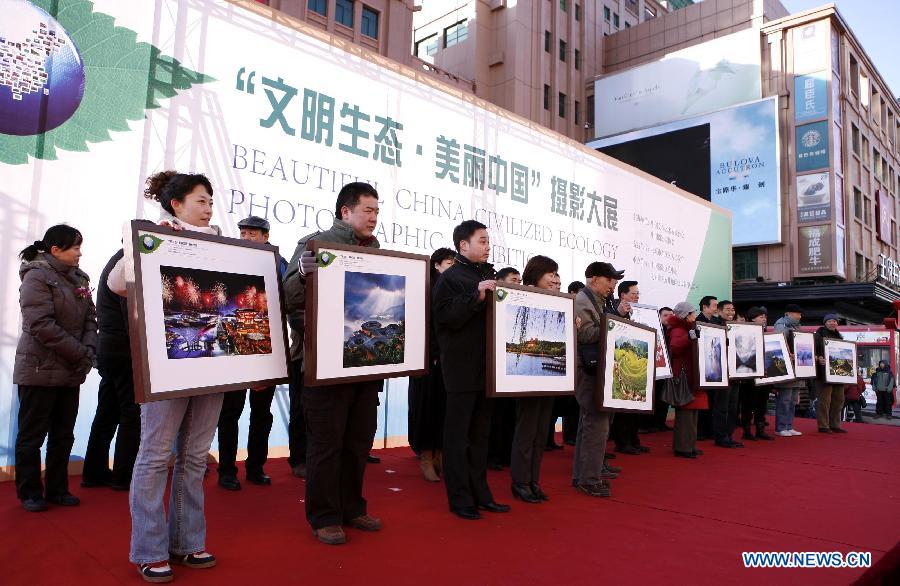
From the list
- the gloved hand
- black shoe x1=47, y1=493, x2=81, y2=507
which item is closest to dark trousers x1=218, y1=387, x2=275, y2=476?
black shoe x1=47, y1=493, x2=81, y2=507

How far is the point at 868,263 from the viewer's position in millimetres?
25531

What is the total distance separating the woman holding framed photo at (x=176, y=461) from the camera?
2121 mm

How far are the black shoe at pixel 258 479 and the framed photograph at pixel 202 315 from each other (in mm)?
1624

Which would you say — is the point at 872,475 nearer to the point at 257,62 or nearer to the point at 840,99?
the point at 257,62

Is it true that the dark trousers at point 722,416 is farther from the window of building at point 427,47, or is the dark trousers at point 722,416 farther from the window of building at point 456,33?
the window of building at point 427,47

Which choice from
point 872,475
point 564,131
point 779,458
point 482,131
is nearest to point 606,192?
point 482,131

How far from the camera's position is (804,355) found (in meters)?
7.37

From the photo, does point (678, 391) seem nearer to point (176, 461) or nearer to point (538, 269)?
point (538, 269)

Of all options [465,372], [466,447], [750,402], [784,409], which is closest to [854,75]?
[784,409]

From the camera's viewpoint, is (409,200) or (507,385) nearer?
(507,385)

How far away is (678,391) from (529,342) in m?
2.79

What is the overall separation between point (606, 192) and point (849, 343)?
3661 millimetres

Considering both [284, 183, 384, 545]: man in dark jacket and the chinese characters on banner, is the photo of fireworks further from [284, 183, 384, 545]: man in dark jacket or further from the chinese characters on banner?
the chinese characters on banner

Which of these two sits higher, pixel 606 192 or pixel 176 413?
pixel 606 192
